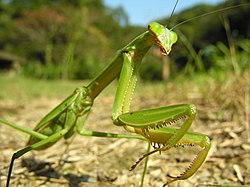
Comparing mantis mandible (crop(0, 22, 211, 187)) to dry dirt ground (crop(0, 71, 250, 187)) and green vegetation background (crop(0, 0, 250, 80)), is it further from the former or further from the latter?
green vegetation background (crop(0, 0, 250, 80))

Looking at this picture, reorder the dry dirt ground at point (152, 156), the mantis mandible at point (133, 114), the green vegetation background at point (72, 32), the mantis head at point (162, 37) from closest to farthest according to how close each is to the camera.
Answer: the mantis mandible at point (133, 114), the mantis head at point (162, 37), the dry dirt ground at point (152, 156), the green vegetation background at point (72, 32)

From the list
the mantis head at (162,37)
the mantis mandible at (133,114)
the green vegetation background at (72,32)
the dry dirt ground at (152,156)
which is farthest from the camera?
the green vegetation background at (72,32)

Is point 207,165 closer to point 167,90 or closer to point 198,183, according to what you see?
point 198,183

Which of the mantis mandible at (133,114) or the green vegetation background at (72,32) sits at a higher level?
the green vegetation background at (72,32)

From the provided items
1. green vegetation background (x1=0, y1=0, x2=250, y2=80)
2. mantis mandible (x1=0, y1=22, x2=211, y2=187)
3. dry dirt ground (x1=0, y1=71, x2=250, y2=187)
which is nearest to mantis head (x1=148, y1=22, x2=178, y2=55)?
mantis mandible (x1=0, y1=22, x2=211, y2=187)

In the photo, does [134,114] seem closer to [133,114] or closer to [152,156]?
[133,114]

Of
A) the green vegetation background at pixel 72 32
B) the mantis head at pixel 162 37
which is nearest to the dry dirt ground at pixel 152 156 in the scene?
the mantis head at pixel 162 37

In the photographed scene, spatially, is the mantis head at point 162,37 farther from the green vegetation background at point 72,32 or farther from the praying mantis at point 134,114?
the green vegetation background at point 72,32
